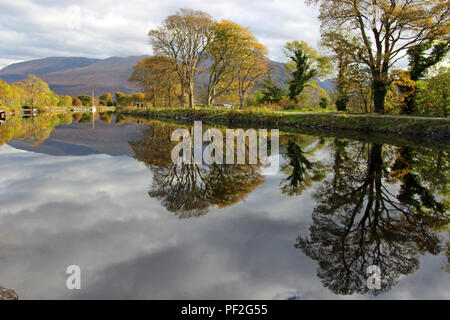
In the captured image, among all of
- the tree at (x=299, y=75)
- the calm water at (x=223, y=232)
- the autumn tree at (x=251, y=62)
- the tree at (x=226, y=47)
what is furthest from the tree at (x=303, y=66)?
the calm water at (x=223, y=232)

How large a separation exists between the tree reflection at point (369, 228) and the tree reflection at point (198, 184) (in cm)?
163

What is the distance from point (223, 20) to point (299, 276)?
121 ft

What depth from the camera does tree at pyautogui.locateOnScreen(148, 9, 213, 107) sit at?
33.4m

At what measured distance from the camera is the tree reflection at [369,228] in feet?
10.5

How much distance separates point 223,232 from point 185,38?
3392 cm

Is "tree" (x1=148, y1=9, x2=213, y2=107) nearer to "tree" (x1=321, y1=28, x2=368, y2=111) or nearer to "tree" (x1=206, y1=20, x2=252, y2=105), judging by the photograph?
"tree" (x1=206, y1=20, x2=252, y2=105)

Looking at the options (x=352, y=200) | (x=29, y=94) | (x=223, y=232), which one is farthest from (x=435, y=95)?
(x=29, y=94)

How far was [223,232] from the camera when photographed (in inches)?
163

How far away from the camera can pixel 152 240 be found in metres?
3.84

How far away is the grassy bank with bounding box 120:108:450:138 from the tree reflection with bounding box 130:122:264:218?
47.9ft

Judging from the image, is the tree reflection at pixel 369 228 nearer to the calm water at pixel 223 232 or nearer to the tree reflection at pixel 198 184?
→ the calm water at pixel 223 232

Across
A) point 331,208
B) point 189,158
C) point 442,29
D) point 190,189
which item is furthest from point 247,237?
point 442,29

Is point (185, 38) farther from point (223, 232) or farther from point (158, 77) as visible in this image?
point (223, 232)

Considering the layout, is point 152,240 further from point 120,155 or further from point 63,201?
point 120,155
